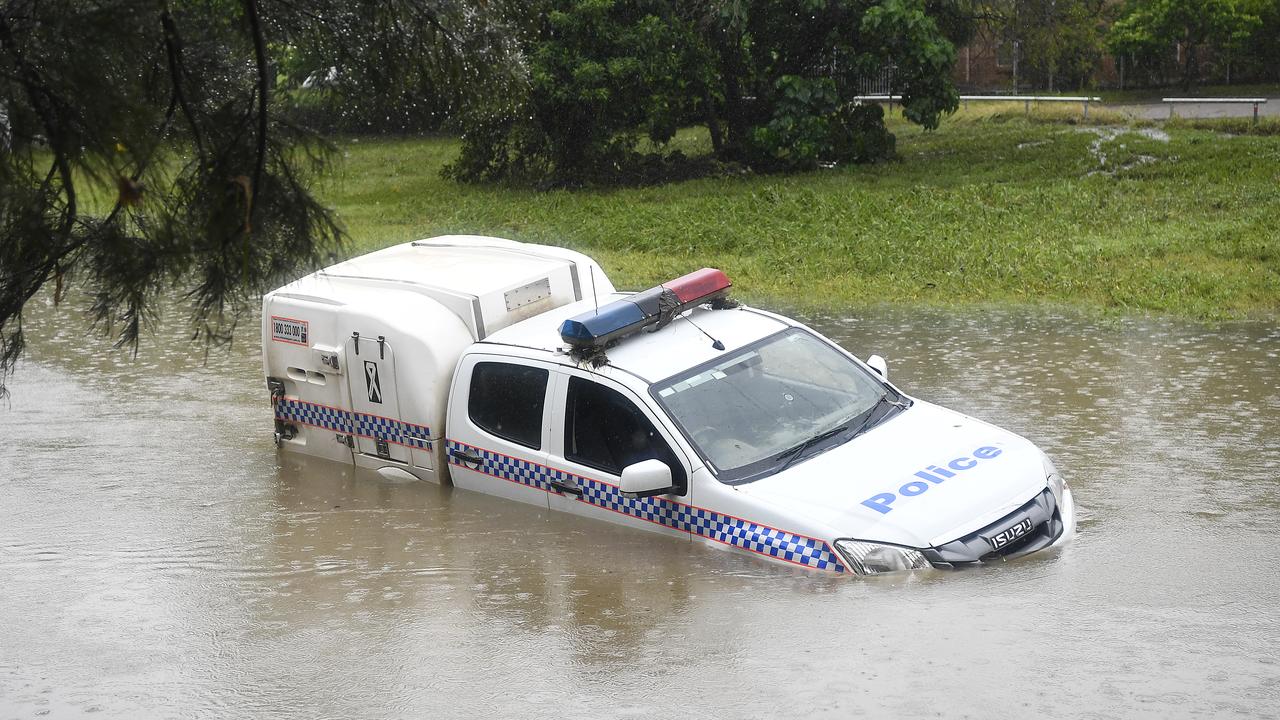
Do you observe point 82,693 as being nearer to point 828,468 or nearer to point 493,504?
point 493,504

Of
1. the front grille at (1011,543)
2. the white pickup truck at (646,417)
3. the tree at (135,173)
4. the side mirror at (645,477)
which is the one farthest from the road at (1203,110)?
the tree at (135,173)

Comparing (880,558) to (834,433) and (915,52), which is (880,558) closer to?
(834,433)

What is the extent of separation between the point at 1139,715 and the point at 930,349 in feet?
22.3

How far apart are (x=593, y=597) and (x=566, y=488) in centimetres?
86

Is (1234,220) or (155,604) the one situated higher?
(1234,220)

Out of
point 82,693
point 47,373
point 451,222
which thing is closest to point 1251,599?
point 82,693

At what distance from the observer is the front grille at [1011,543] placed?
20.2 ft

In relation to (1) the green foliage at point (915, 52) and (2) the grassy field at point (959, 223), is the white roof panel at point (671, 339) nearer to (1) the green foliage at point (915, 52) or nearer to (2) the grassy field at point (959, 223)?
(2) the grassy field at point (959, 223)

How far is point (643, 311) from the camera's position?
7.46 m

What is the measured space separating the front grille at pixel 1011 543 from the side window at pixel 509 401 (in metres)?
2.39

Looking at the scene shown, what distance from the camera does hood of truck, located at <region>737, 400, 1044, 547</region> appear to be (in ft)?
20.4

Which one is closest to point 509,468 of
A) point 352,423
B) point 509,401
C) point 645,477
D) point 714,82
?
point 509,401

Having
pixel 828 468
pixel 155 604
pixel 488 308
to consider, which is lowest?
pixel 155 604

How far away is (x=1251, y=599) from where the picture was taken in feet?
19.5
